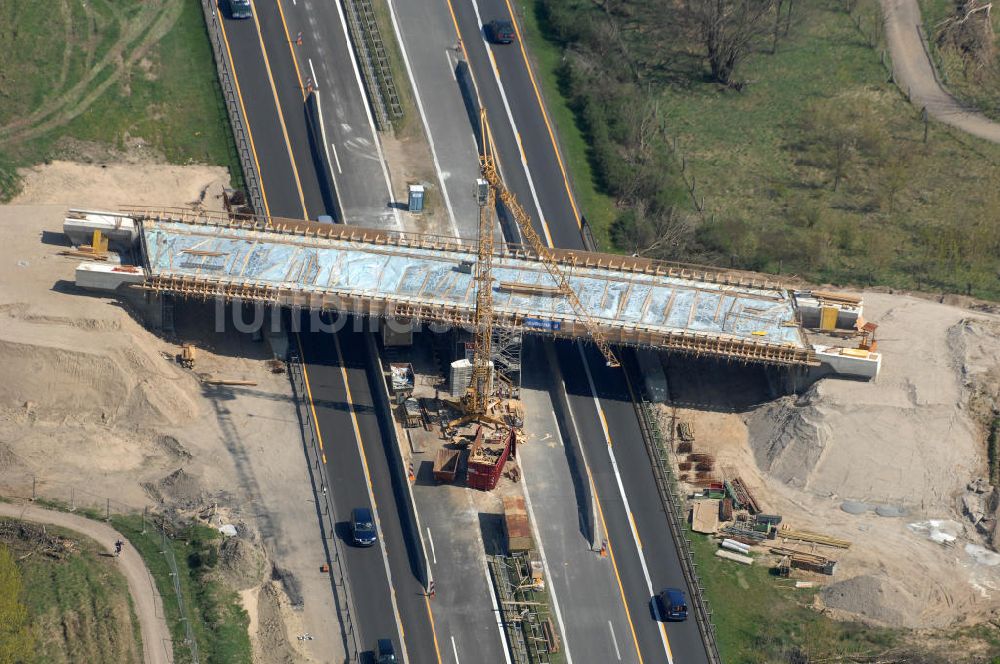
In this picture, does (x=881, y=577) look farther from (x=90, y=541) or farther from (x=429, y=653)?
(x=90, y=541)

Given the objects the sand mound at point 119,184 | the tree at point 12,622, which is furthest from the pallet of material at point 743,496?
the tree at point 12,622

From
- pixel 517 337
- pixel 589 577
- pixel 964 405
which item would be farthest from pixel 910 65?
pixel 589 577

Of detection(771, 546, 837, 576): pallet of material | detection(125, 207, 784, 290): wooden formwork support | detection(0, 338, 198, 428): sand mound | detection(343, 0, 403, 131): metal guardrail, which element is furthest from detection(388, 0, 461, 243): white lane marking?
detection(771, 546, 837, 576): pallet of material

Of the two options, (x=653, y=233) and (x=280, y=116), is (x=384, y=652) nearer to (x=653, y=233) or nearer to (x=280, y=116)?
(x=653, y=233)

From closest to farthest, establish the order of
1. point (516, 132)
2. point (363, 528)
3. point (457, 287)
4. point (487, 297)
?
1. point (363, 528)
2. point (487, 297)
3. point (457, 287)
4. point (516, 132)

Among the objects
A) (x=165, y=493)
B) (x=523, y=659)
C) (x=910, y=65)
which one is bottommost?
(x=523, y=659)

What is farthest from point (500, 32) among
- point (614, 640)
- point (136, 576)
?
point (136, 576)
